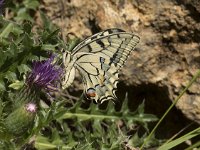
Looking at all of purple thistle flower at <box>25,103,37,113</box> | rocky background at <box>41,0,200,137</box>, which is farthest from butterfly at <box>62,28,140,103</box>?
purple thistle flower at <box>25,103,37,113</box>

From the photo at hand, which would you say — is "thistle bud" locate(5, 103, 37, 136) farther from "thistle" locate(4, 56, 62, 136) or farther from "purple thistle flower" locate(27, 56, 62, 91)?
"purple thistle flower" locate(27, 56, 62, 91)

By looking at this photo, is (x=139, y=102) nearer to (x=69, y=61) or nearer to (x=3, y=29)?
(x=69, y=61)

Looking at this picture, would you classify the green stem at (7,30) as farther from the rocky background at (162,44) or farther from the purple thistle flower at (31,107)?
the purple thistle flower at (31,107)

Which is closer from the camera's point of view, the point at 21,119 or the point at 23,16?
the point at 21,119

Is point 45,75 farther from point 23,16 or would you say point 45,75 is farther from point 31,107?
point 23,16

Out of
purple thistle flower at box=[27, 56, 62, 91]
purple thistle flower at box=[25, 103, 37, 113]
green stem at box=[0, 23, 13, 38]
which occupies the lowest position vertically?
purple thistle flower at box=[25, 103, 37, 113]

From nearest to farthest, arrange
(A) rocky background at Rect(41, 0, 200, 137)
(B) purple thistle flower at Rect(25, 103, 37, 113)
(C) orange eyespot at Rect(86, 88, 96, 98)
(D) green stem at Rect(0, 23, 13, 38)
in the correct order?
(B) purple thistle flower at Rect(25, 103, 37, 113), (C) orange eyespot at Rect(86, 88, 96, 98), (D) green stem at Rect(0, 23, 13, 38), (A) rocky background at Rect(41, 0, 200, 137)

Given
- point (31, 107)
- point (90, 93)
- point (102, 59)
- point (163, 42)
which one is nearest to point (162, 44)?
point (163, 42)
